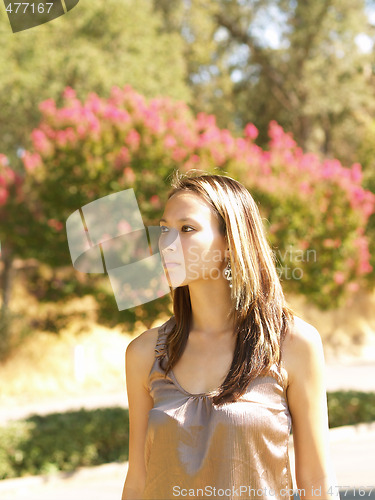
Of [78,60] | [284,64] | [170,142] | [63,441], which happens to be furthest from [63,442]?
[284,64]

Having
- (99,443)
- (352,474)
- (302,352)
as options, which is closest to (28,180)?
(99,443)

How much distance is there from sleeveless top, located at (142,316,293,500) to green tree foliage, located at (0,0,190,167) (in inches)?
599

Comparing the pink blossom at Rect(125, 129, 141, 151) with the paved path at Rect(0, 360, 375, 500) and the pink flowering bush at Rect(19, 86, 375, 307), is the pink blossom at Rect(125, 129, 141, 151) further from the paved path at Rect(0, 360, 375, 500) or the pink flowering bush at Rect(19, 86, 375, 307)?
the paved path at Rect(0, 360, 375, 500)

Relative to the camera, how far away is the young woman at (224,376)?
73.6 inches

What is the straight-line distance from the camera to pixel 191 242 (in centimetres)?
203

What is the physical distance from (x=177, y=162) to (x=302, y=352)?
800 cm

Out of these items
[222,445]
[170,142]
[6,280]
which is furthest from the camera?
[6,280]

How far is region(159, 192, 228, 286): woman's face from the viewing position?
80.3 inches

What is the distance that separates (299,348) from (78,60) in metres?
16.0

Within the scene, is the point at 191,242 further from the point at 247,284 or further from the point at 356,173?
the point at 356,173

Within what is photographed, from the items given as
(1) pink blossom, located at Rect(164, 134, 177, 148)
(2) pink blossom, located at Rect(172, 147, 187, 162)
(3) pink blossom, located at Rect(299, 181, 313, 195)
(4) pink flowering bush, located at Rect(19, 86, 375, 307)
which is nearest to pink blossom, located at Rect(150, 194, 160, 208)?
(4) pink flowering bush, located at Rect(19, 86, 375, 307)

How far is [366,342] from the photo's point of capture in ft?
78.8

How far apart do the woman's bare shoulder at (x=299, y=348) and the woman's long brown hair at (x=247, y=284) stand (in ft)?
0.08

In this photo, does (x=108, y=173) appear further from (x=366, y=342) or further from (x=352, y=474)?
(x=366, y=342)
